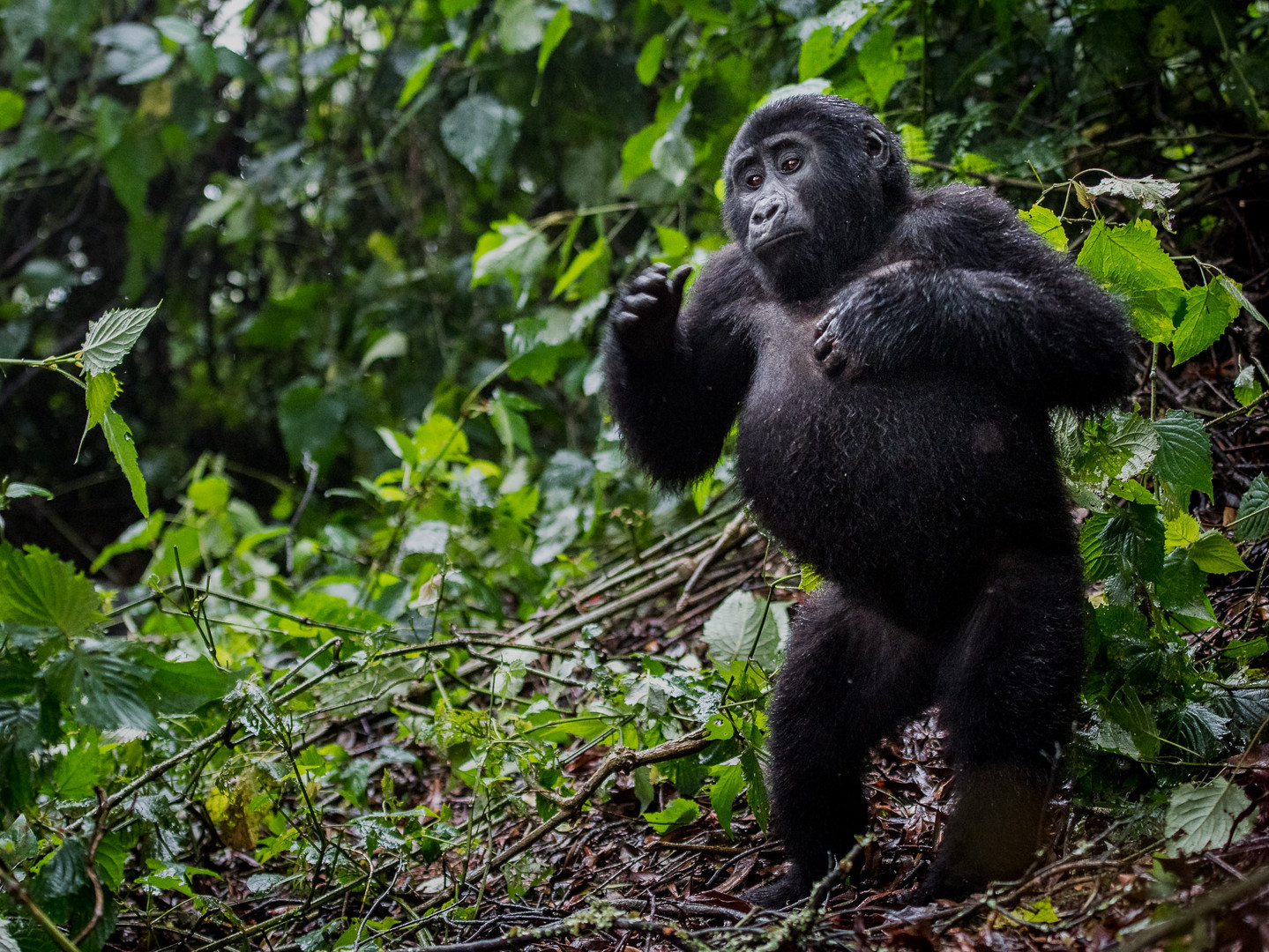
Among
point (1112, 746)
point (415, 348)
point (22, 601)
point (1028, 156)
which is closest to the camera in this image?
point (22, 601)

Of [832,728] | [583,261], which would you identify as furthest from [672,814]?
[583,261]

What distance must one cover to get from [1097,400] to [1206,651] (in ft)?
3.18

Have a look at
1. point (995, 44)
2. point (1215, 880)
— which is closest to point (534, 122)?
point (995, 44)

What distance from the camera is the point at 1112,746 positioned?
106 inches

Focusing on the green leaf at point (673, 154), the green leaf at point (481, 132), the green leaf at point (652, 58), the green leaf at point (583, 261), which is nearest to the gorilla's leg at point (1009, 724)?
the green leaf at point (673, 154)

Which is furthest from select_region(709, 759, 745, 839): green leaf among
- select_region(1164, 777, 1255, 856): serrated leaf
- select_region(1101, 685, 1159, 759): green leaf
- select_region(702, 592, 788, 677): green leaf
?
select_region(1164, 777, 1255, 856): serrated leaf

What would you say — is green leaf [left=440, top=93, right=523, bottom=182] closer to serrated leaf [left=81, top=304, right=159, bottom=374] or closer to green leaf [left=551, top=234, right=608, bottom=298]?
green leaf [left=551, top=234, right=608, bottom=298]

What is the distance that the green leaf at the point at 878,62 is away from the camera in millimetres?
4164

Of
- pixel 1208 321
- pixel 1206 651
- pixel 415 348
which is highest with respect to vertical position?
pixel 1208 321

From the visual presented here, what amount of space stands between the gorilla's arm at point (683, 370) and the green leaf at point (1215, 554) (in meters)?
1.39

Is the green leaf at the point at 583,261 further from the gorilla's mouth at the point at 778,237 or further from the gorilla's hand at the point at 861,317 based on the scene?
the gorilla's hand at the point at 861,317

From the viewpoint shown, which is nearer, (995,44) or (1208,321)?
(1208,321)

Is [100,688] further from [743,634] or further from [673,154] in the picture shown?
[673,154]

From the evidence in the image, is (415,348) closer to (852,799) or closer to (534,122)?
(534,122)
